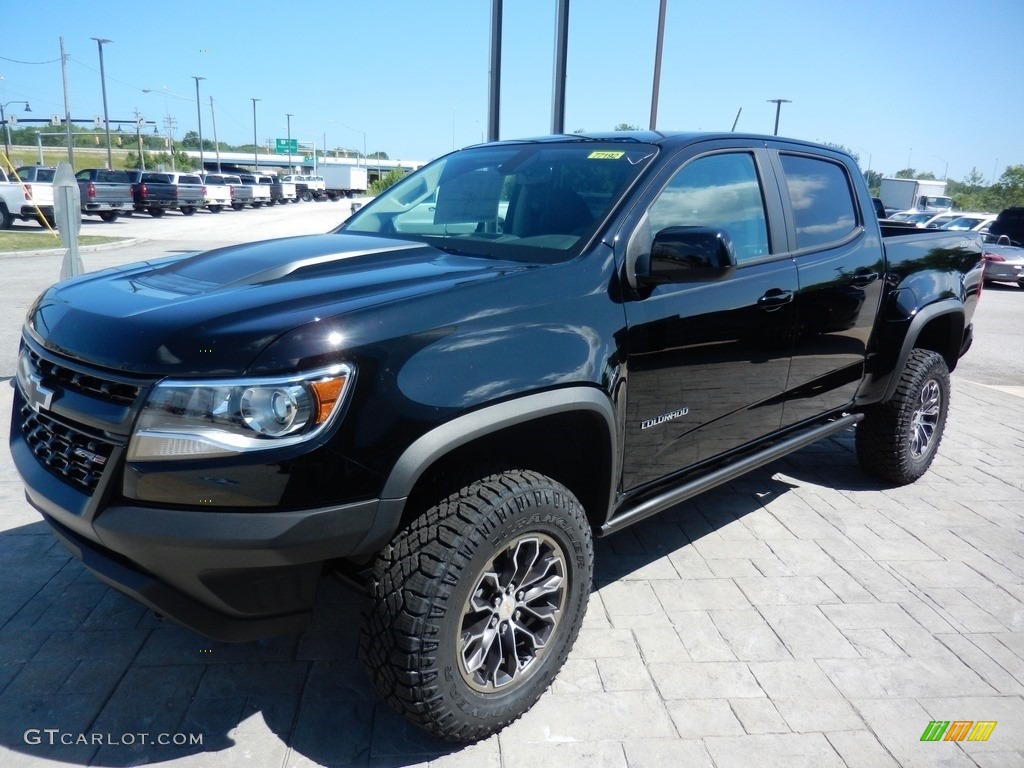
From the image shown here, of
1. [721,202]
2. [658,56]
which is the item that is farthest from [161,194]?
[721,202]

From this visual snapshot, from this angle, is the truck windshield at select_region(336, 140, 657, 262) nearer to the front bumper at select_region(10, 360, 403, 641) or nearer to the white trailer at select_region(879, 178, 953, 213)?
the front bumper at select_region(10, 360, 403, 641)

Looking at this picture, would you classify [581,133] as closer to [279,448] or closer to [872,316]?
[872,316]

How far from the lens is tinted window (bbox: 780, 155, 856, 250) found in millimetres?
3854

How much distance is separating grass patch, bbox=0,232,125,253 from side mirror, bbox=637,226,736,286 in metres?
16.4

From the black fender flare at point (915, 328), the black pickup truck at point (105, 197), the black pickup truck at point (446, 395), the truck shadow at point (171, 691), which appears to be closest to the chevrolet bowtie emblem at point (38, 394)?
the black pickup truck at point (446, 395)

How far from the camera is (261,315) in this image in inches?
86.4

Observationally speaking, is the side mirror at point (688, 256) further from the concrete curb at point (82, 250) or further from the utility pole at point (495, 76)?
the concrete curb at point (82, 250)

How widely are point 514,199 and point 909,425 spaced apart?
9.54ft

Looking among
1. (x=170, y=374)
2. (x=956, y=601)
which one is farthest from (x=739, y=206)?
(x=170, y=374)

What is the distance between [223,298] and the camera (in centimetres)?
236

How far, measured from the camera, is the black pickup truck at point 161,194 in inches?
1165

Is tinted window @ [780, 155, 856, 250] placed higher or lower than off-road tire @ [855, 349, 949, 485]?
higher

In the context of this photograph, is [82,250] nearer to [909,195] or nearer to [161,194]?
[161,194]

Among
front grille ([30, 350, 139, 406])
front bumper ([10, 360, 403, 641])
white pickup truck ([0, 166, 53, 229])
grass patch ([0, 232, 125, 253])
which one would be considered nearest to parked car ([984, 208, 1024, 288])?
front bumper ([10, 360, 403, 641])
